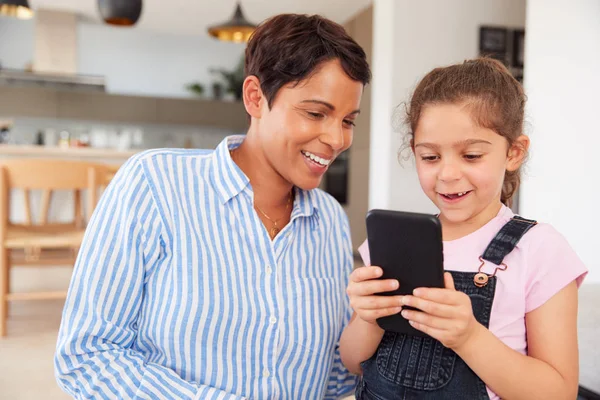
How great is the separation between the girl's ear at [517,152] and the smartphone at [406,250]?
0.28 meters

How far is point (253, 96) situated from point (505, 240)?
589 millimetres

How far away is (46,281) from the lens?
4684 mm

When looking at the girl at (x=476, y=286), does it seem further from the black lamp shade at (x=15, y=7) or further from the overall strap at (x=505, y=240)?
the black lamp shade at (x=15, y=7)

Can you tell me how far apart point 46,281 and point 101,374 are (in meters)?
4.19

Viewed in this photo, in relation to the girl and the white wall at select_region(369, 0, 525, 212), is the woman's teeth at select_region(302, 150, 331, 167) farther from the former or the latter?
A: the white wall at select_region(369, 0, 525, 212)

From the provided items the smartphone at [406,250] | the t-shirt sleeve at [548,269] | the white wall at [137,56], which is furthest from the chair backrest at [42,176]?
the white wall at [137,56]

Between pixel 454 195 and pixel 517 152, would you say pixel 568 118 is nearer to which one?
pixel 517 152

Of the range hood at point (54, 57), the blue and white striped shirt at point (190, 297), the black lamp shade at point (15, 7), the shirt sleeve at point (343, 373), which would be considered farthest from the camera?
the range hood at point (54, 57)

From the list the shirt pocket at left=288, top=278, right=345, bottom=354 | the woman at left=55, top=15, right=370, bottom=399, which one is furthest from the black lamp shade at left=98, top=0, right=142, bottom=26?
the shirt pocket at left=288, top=278, right=345, bottom=354

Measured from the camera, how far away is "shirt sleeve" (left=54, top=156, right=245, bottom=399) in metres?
0.94

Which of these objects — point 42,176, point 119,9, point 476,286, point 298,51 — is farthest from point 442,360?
point 119,9

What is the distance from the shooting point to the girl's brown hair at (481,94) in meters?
0.90

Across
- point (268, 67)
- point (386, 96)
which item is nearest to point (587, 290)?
point (268, 67)

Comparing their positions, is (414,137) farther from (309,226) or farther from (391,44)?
(391,44)
